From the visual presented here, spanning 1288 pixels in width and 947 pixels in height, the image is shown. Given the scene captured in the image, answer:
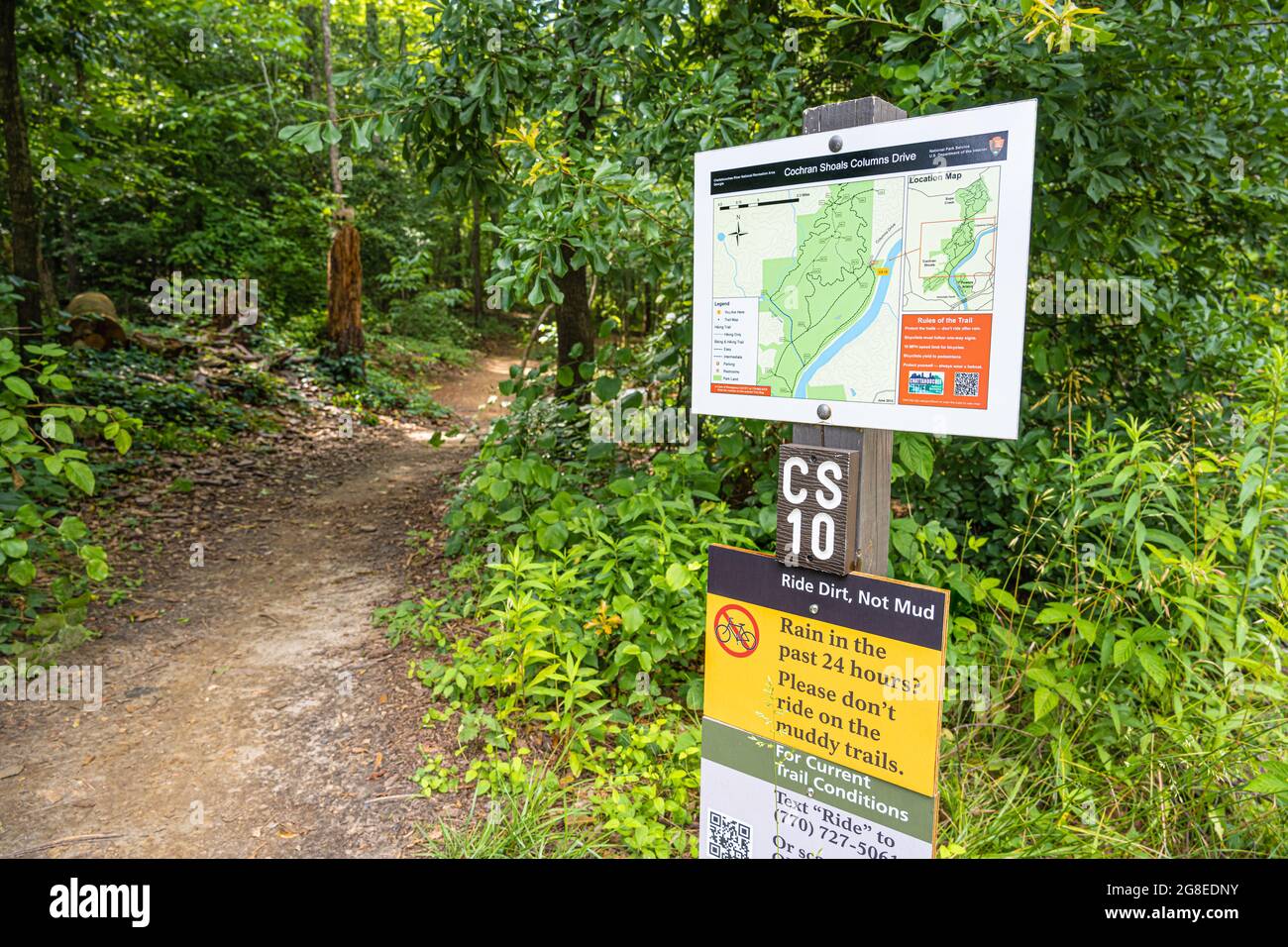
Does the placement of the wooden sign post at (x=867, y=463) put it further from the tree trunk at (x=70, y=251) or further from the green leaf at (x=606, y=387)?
the tree trunk at (x=70, y=251)

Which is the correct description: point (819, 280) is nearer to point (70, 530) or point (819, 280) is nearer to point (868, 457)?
point (868, 457)

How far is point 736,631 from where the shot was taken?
232 cm

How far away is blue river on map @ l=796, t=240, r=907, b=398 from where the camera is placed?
2.03 meters

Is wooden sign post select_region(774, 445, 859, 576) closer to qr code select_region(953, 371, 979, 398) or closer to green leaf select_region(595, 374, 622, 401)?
qr code select_region(953, 371, 979, 398)

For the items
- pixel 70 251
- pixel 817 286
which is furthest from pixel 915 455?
pixel 70 251

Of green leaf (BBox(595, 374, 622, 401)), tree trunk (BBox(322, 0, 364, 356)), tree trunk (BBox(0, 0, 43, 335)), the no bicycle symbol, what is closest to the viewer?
the no bicycle symbol

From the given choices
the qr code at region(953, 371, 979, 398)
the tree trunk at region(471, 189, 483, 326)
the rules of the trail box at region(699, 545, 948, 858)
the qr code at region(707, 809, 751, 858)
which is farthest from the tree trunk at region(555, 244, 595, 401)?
the tree trunk at region(471, 189, 483, 326)

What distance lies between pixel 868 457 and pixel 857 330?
361mm

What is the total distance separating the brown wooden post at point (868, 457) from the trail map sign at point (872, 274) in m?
0.06

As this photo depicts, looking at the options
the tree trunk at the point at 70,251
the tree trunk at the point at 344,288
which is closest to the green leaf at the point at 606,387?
the tree trunk at the point at 344,288

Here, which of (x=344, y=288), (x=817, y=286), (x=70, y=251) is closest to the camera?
(x=817, y=286)

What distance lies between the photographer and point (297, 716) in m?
4.02

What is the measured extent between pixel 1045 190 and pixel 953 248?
2.84 metres

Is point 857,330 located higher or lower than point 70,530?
higher
